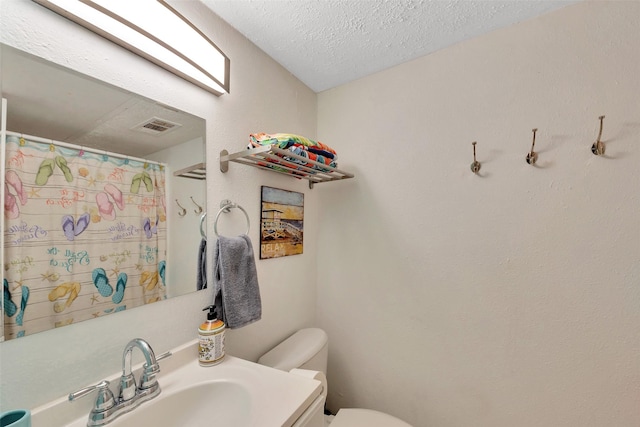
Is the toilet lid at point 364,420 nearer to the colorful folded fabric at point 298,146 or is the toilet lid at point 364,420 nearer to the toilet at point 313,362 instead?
the toilet at point 313,362

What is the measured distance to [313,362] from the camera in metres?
1.12

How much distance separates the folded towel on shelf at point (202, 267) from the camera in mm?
875

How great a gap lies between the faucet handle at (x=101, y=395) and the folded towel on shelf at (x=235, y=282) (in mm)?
333

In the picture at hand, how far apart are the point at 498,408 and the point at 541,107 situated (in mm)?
1276

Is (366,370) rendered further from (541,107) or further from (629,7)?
(629,7)

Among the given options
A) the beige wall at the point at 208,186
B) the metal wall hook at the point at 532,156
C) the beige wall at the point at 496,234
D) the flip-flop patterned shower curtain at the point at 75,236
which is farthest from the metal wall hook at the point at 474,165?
the flip-flop patterned shower curtain at the point at 75,236

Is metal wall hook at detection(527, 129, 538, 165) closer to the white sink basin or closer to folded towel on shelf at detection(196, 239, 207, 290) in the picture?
the white sink basin

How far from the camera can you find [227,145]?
985 millimetres

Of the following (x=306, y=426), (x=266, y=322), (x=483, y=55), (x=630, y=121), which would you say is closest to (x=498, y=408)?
(x=306, y=426)

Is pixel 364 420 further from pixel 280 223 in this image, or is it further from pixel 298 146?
pixel 298 146

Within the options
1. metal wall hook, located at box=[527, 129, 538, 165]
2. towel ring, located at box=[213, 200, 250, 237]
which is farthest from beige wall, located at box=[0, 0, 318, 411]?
metal wall hook, located at box=[527, 129, 538, 165]

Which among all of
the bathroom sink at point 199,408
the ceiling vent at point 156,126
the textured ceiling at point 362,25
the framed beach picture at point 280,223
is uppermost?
the textured ceiling at point 362,25

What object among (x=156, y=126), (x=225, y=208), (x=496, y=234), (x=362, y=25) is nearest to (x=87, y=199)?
(x=156, y=126)

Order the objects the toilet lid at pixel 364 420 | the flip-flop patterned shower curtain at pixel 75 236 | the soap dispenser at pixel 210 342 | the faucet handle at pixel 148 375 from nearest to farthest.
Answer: the flip-flop patterned shower curtain at pixel 75 236, the faucet handle at pixel 148 375, the soap dispenser at pixel 210 342, the toilet lid at pixel 364 420
